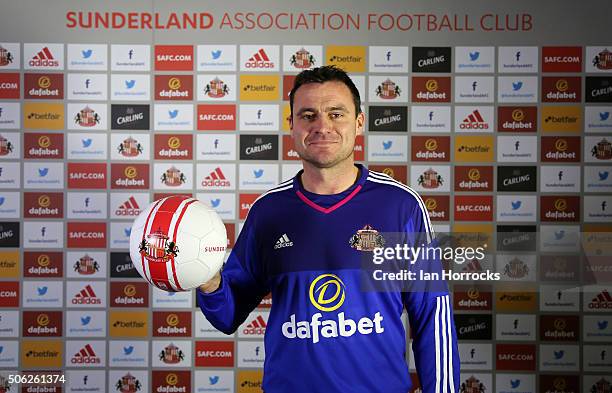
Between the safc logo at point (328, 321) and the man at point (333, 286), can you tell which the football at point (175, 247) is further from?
the safc logo at point (328, 321)

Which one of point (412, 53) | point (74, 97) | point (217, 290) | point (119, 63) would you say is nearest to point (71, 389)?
point (74, 97)

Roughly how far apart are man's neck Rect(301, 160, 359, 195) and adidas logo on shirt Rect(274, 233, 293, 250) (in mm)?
164

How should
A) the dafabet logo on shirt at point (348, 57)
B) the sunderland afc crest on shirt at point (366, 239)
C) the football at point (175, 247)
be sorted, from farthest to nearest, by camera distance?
the dafabet logo on shirt at point (348, 57)
the sunderland afc crest on shirt at point (366, 239)
the football at point (175, 247)

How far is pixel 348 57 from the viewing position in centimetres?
315

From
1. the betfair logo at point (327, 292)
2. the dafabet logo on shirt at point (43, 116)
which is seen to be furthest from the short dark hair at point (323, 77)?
the dafabet logo on shirt at point (43, 116)

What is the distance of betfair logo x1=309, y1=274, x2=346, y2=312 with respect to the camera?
1633mm

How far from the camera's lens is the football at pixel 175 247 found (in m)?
1.56

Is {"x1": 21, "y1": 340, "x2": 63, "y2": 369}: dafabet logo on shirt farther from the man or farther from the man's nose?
the man's nose

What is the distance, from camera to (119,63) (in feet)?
10.4

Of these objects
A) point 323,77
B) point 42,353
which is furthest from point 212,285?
point 42,353

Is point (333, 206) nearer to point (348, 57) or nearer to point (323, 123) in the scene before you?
point (323, 123)

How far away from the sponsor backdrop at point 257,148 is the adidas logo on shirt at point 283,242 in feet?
4.79

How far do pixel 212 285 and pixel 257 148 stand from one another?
1.60 meters

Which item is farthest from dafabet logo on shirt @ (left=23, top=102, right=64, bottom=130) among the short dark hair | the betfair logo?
the betfair logo
